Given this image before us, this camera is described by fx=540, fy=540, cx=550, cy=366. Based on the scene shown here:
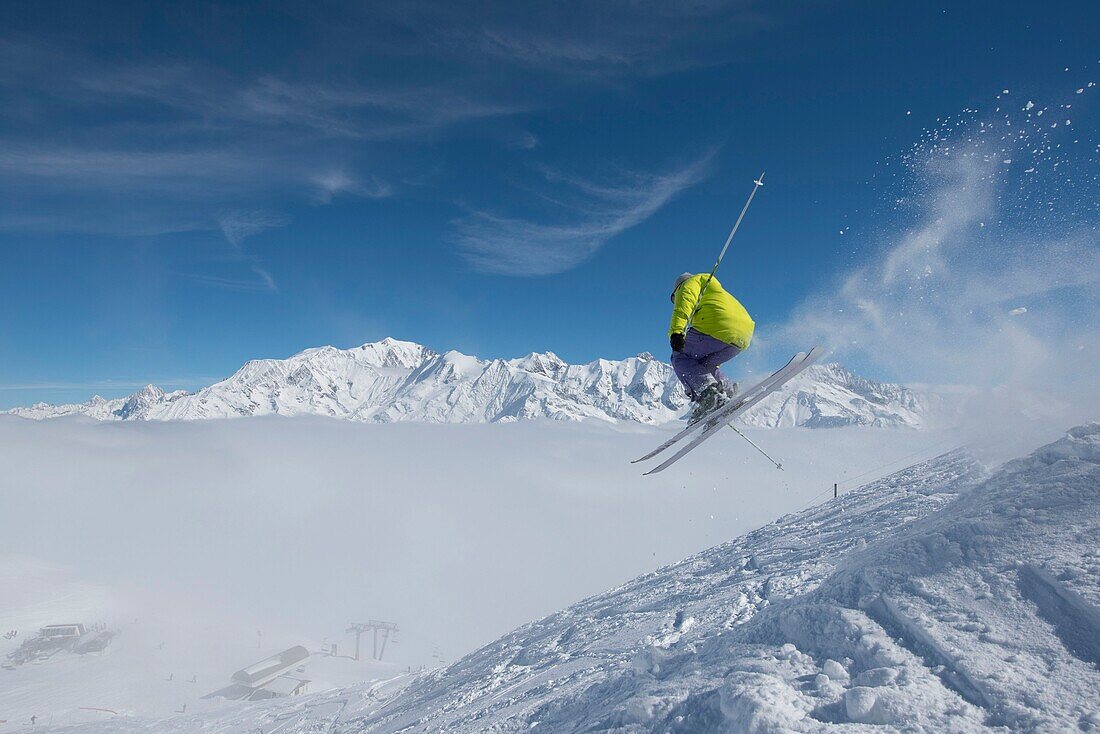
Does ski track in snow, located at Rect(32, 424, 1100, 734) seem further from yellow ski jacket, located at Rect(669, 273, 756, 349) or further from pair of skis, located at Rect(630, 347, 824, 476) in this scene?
yellow ski jacket, located at Rect(669, 273, 756, 349)

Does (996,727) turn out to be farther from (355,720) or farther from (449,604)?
(449,604)

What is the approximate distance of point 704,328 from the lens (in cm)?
786

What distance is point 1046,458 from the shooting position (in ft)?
19.2

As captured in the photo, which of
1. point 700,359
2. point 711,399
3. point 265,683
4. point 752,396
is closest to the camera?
point 700,359

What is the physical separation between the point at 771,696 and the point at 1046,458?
4615 mm

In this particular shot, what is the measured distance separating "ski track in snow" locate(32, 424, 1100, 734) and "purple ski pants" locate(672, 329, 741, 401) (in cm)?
306

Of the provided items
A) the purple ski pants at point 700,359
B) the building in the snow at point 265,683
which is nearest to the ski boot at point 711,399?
the purple ski pants at point 700,359

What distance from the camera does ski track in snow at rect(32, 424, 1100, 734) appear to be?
3365mm

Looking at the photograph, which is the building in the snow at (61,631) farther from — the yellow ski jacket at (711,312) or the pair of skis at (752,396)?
the yellow ski jacket at (711,312)

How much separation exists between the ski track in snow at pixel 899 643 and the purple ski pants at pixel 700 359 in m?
3.06

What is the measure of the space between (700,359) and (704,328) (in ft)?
2.05

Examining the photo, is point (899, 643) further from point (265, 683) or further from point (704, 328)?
point (265, 683)

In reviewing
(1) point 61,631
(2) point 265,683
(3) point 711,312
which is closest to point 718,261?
(3) point 711,312

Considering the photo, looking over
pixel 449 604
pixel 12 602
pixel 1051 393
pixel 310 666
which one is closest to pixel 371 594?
pixel 449 604
